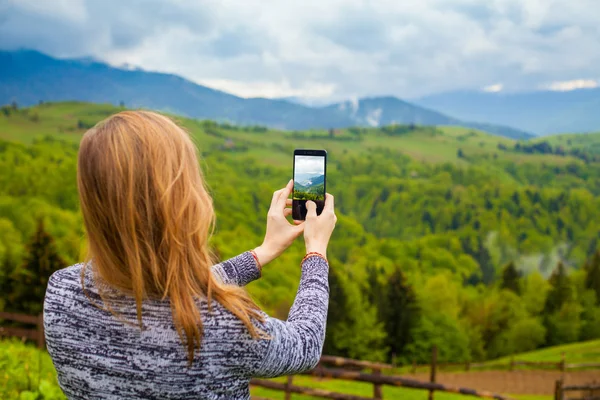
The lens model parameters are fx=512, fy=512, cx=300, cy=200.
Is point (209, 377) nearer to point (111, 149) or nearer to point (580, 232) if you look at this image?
point (111, 149)

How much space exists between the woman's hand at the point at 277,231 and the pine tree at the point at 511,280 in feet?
203

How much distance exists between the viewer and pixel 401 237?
386ft

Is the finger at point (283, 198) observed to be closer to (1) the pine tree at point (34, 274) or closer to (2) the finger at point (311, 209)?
(2) the finger at point (311, 209)

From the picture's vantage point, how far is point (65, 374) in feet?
4.44

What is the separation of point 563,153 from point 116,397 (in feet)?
733

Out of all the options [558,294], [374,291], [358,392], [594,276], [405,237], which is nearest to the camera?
[358,392]

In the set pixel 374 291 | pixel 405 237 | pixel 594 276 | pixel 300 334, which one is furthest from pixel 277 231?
pixel 405 237

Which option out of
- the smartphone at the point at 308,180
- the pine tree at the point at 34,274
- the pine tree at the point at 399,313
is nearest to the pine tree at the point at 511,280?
the pine tree at the point at 399,313

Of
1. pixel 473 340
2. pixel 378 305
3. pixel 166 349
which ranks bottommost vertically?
pixel 473 340

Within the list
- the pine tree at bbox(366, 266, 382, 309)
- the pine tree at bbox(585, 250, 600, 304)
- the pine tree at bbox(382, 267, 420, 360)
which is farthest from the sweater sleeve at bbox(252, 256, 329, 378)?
the pine tree at bbox(585, 250, 600, 304)

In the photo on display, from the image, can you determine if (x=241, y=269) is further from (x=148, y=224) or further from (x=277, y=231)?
(x=148, y=224)

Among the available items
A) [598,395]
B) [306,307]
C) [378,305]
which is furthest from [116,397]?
[378,305]

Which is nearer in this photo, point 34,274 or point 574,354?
point 34,274

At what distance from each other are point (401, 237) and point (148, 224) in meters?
119
